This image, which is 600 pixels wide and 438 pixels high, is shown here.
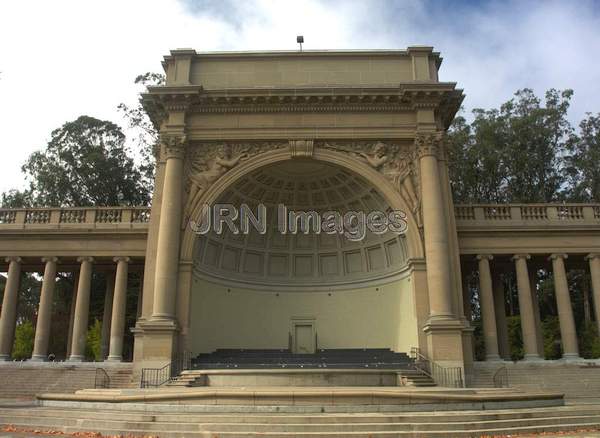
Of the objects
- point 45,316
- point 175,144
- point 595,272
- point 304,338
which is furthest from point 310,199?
point 595,272

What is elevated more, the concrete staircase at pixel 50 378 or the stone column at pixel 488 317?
the stone column at pixel 488 317

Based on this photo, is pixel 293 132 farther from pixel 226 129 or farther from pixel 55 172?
pixel 55 172

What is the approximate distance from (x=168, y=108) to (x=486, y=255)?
1606cm

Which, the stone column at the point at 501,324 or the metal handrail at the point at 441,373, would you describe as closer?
the metal handrail at the point at 441,373

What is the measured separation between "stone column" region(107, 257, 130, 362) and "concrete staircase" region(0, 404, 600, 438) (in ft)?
33.1

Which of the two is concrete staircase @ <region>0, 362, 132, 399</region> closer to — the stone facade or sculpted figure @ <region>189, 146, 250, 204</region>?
the stone facade

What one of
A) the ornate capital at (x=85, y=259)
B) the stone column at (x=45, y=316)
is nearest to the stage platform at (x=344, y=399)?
the stone column at (x=45, y=316)

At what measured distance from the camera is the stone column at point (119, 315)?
22881 mm

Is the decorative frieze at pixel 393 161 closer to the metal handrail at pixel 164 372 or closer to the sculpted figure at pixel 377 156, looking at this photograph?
the sculpted figure at pixel 377 156

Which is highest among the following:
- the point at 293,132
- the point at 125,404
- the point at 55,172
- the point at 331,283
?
the point at 55,172

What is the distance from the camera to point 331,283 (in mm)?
27812

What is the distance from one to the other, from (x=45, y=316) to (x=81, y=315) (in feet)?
5.76

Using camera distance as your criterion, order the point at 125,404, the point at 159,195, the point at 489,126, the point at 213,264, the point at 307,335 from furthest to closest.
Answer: the point at 489,126 → the point at 307,335 → the point at 213,264 → the point at 159,195 → the point at 125,404

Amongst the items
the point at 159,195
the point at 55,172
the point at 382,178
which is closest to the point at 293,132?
the point at 382,178
